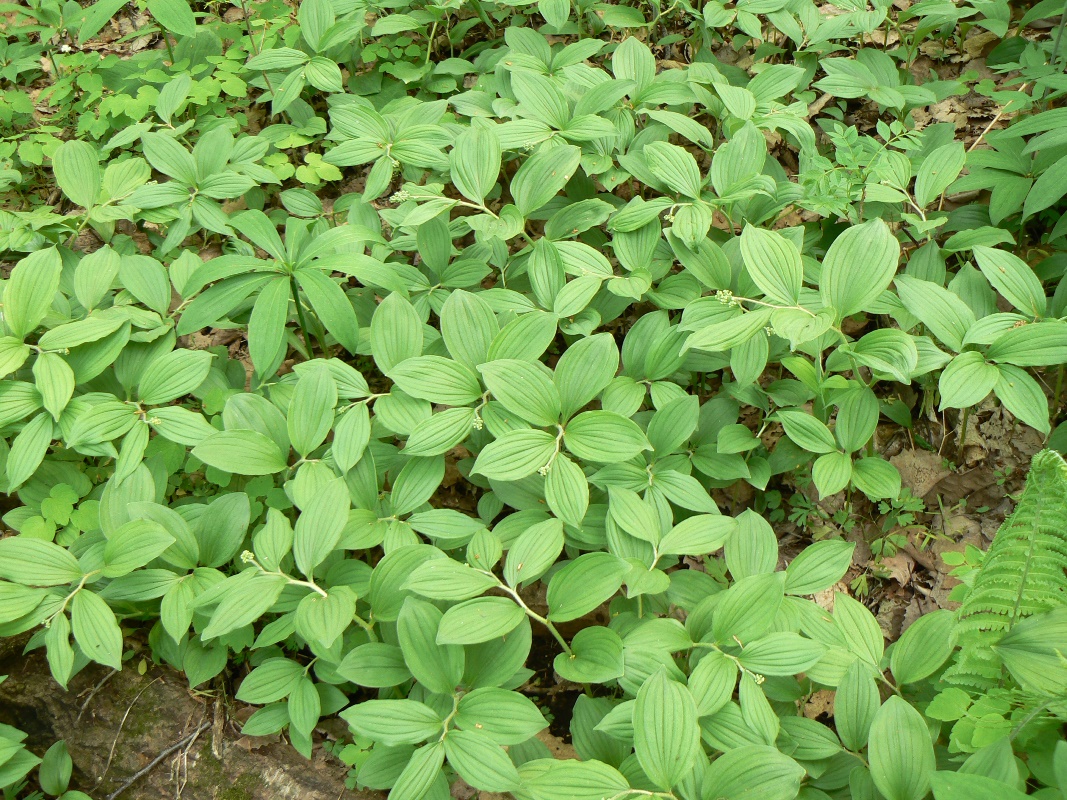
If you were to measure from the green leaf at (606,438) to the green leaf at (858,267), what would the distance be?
736 mm

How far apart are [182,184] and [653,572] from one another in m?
2.57

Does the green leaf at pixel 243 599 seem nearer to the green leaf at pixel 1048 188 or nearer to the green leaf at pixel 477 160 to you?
the green leaf at pixel 477 160

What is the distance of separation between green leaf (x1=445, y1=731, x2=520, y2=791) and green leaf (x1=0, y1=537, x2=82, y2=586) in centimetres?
133

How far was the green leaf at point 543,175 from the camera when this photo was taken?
2.88 m

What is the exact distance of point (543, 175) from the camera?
9.53 ft

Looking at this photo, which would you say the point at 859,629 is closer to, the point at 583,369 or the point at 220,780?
the point at 583,369

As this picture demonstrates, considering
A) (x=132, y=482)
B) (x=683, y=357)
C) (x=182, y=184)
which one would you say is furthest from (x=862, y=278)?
(x=182, y=184)

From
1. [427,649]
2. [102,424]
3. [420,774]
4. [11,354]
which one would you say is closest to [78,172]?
[11,354]

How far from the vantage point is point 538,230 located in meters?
3.56

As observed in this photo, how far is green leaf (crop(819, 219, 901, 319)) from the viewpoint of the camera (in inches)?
91.4

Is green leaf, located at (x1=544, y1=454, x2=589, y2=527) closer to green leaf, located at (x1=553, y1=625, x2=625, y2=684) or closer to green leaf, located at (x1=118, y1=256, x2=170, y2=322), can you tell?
green leaf, located at (x1=553, y1=625, x2=625, y2=684)

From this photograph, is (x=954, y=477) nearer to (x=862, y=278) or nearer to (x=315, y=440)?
(x=862, y=278)

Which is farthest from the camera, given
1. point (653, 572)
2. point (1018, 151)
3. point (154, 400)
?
point (1018, 151)

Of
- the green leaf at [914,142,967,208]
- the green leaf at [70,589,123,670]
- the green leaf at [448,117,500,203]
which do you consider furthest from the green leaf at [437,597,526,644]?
the green leaf at [914,142,967,208]
